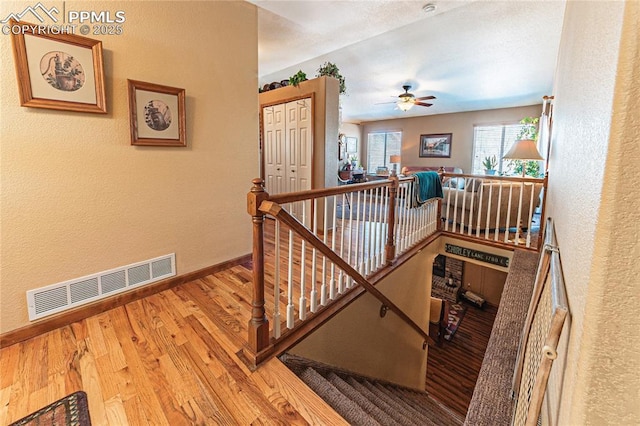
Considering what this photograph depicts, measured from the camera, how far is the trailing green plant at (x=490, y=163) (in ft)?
25.3

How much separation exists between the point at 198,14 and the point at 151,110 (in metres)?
0.96

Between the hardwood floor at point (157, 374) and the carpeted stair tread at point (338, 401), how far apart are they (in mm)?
181

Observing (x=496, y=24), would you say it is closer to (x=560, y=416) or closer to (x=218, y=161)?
(x=218, y=161)

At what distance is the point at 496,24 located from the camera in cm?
348

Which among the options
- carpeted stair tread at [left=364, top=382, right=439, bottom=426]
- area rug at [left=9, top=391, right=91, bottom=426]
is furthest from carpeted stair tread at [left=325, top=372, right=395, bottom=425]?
area rug at [left=9, top=391, right=91, bottom=426]

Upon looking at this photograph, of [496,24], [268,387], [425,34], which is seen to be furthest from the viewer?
[425,34]

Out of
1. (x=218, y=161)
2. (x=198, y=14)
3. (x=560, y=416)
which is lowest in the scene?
(x=560, y=416)

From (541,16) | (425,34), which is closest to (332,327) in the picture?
(425,34)

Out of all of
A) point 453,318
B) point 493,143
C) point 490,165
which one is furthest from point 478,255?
point 493,143

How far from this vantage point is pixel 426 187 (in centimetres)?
365

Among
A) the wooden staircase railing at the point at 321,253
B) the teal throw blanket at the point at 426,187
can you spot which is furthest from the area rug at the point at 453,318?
the teal throw blanket at the point at 426,187

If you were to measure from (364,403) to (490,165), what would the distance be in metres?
7.70

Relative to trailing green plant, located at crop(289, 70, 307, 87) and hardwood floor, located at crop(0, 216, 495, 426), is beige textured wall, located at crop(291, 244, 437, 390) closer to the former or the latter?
hardwood floor, located at crop(0, 216, 495, 426)

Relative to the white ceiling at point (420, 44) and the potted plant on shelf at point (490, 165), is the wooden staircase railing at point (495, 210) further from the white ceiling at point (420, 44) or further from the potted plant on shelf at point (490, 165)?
the potted plant on shelf at point (490, 165)
